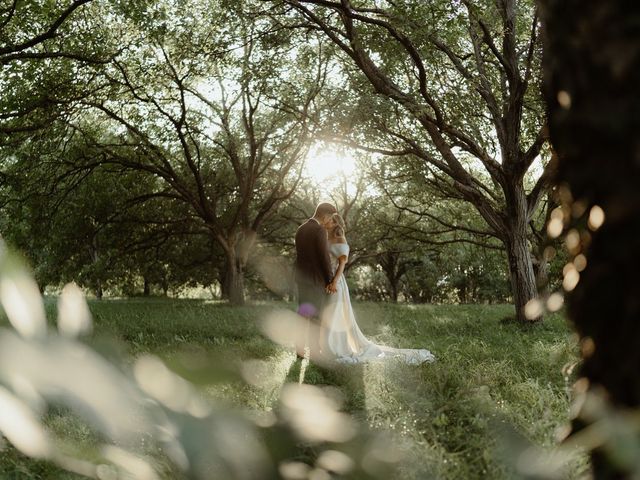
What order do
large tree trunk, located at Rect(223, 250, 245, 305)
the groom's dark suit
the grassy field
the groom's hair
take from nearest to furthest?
1. the grassy field
2. the groom's dark suit
3. the groom's hair
4. large tree trunk, located at Rect(223, 250, 245, 305)

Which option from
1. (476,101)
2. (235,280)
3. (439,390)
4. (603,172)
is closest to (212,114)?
(235,280)

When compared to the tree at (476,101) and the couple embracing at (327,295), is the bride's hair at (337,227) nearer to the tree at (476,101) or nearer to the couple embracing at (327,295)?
the couple embracing at (327,295)

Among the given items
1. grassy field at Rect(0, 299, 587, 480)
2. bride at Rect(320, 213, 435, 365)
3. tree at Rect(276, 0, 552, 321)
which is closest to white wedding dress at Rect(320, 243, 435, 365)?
bride at Rect(320, 213, 435, 365)

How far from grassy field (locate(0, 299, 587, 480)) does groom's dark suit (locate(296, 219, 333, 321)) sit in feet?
3.74

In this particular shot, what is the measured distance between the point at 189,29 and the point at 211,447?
1837 centimetres

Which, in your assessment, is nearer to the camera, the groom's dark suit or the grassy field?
the grassy field

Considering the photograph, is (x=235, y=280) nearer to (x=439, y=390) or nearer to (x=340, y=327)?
(x=340, y=327)

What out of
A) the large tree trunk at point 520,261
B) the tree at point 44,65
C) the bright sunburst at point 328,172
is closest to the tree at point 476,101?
the large tree trunk at point 520,261

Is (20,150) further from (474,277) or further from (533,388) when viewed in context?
(474,277)

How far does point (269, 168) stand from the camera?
26156mm

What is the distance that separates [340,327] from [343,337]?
0.21 metres

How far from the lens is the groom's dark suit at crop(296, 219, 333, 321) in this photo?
9.77 m

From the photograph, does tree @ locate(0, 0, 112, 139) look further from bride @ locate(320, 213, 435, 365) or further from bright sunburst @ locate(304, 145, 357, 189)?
bright sunburst @ locate(304, 145, 357, 189)

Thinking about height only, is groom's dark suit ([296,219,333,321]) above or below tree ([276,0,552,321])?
below
